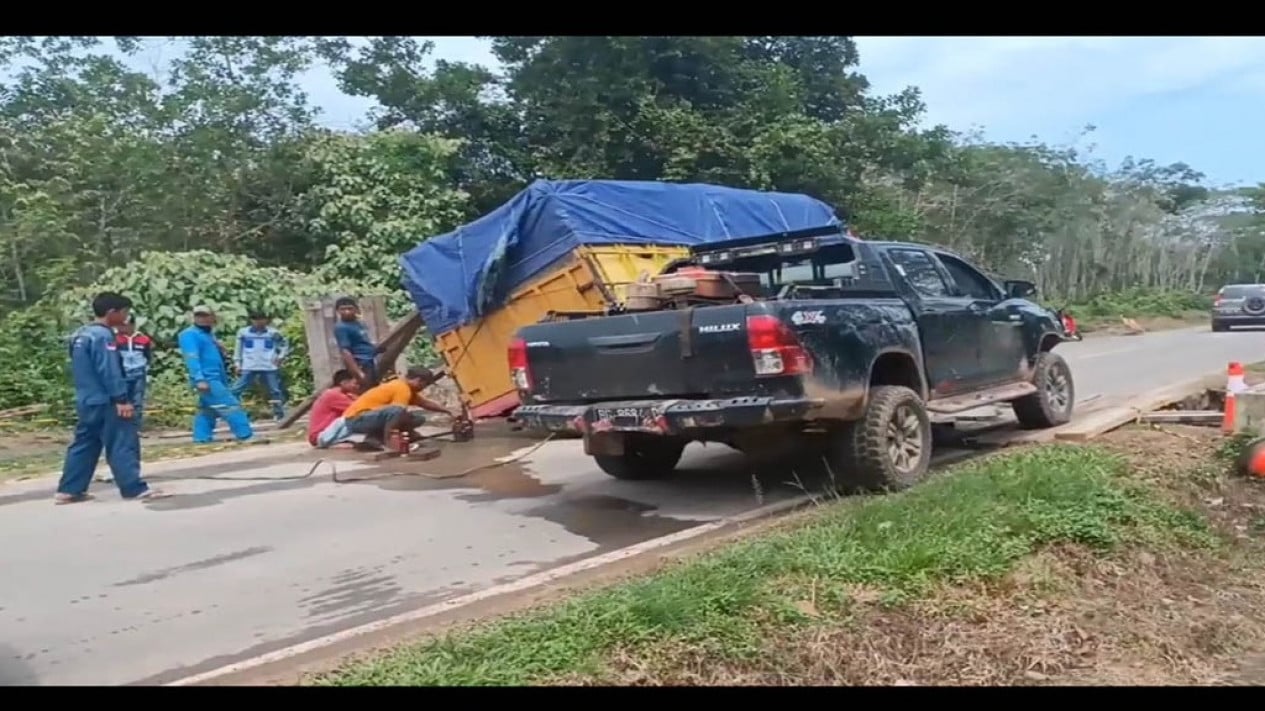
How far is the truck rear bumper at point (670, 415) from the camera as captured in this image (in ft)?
21.4

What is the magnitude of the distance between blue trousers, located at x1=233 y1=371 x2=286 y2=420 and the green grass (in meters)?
8.63

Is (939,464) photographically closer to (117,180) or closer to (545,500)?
(545,500)

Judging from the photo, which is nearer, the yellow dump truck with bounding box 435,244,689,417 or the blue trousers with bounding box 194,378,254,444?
the yellow dump truck with bounding box 435,244,689,417

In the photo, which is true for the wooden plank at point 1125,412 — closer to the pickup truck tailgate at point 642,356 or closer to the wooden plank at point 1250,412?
the wooden plank at point 1250,412


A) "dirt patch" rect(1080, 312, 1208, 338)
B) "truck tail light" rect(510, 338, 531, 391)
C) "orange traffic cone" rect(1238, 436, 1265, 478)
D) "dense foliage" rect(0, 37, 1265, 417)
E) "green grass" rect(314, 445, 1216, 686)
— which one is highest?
"dense foliage" rect(0, 37, 1265, 417)

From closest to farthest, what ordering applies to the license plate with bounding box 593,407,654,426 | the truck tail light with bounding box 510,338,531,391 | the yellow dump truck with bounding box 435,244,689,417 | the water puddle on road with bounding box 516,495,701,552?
the water puddle on road with bounding box 516,495,701,552 → the license plate with bounding box 593,407,654,426 → the truck tail light with bounding box 510,338,531,391 → the yellow dump truck with bounding box 435,244,689,417

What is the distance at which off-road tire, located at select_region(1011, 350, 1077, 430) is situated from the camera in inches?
370

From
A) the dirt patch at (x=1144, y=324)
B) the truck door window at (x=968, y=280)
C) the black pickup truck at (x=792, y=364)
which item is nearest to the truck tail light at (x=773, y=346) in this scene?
the black pickup truck at (x=792, y=364)

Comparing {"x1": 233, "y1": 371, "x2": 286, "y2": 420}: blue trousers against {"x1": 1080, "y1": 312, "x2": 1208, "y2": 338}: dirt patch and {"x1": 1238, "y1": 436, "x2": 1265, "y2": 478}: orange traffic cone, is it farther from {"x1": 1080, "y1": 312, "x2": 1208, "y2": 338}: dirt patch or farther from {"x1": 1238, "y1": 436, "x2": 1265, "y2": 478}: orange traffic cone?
{"x1": 1080, "y1": 312, "x2": 1208, "y2": 338}: dirt patch

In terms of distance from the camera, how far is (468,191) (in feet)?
75.3

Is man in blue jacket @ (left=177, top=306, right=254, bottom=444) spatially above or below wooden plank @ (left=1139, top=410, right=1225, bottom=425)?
above

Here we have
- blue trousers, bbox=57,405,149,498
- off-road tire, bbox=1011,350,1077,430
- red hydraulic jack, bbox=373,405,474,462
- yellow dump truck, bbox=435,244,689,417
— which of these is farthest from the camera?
yellow dump truck, bbox=435,244,689,417

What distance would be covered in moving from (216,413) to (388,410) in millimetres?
2813

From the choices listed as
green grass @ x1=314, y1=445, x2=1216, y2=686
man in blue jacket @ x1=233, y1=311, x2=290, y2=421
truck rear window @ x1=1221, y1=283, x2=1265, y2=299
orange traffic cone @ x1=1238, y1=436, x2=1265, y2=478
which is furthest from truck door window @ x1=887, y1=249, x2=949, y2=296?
truck rear window @ x1=1221, y1=283, x2=1265, y2=299
